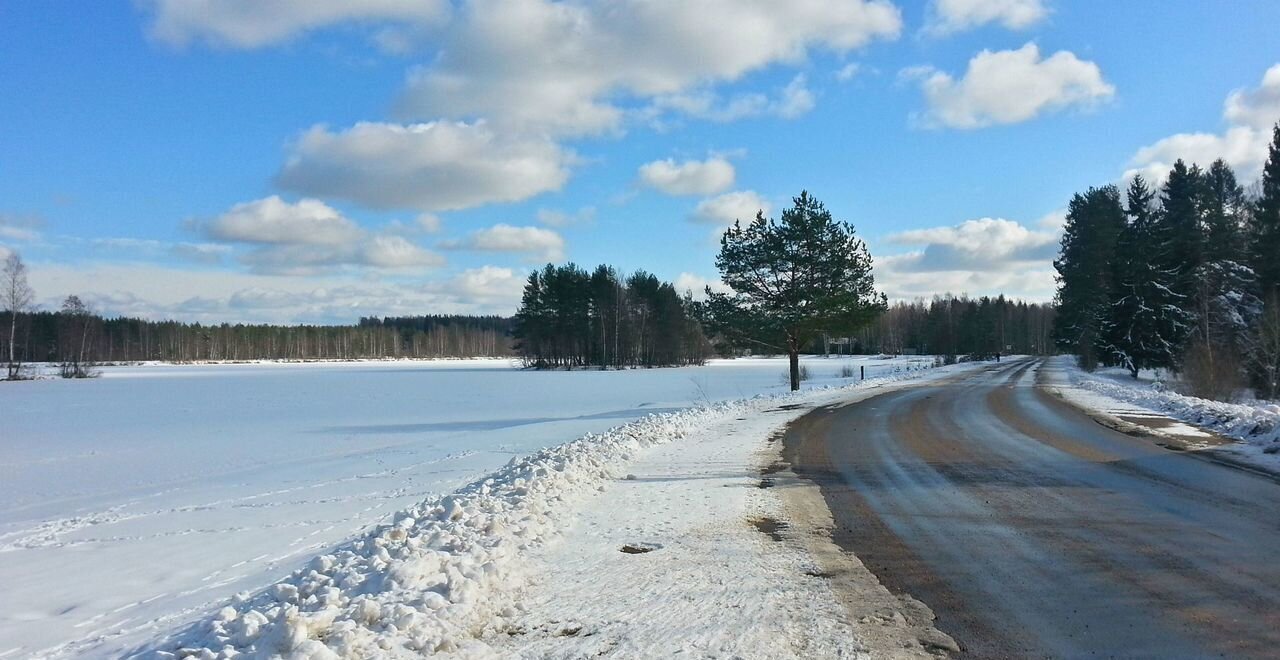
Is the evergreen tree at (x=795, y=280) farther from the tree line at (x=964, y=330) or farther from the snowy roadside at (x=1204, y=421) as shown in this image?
the tree line at (x=964, y=330)

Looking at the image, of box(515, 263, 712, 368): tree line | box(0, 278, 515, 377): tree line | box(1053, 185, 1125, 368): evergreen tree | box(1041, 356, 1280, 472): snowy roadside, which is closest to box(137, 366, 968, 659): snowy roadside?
box(1041, 356, 1280, 472): snowy roadside

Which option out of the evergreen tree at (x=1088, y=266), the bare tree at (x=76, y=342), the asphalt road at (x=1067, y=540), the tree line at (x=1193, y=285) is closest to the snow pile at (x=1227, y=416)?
the asphalt road at (x=1067, y=540)

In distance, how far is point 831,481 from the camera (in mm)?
9797

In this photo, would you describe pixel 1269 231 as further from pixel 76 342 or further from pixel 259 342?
pixel 259 342

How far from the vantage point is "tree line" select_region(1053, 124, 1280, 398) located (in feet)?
82.1

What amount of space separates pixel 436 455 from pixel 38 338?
135 metres

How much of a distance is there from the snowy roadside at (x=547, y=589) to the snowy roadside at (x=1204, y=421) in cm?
842

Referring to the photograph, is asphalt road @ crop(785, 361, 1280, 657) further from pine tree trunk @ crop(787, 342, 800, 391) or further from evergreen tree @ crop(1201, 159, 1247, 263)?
evergreen tree @ crop(1201, 159, 1247, 263)

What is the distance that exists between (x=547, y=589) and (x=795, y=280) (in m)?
26.1

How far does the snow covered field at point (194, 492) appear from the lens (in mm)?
6512

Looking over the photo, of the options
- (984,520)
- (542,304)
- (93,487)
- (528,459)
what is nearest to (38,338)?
(542,304)

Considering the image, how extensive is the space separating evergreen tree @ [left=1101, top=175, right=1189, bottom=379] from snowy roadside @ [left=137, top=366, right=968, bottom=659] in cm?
3595

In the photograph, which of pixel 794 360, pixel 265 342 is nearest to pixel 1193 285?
pixel 794 360

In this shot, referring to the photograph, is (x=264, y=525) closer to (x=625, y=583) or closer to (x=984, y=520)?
(x=625, y=583)
